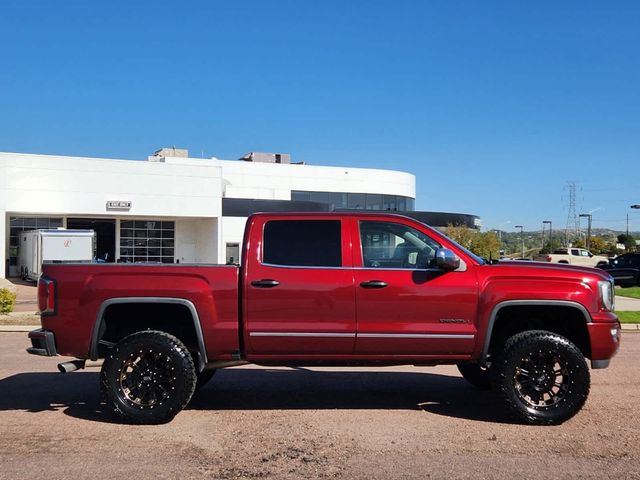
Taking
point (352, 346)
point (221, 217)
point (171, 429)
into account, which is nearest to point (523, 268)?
point (352, 346)

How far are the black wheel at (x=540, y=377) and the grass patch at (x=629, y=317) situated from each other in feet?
34.1

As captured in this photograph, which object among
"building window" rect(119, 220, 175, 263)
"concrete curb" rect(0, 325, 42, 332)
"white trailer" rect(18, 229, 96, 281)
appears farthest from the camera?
"building window" rect(119, 220, 175, 263)

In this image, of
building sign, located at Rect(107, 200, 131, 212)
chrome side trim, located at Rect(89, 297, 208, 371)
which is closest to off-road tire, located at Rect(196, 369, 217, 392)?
chrome side trim, located at Rect(89, 297, 208, 371)

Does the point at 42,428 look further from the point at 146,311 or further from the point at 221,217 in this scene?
the point at 221,217

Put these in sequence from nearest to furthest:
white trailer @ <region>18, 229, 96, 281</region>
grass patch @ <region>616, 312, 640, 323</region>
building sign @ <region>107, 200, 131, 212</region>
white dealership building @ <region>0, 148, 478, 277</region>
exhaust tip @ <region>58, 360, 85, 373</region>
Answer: exhaust tip @ <region>58, 360, 85, 373</region>, grass patch @ <region>616, 312, 640, 323</region>, white trailer @ <region>18, 229, 96, 281</region>, white dealership building @ <region>0, 148, 478, 277</region>, building sign @ <region>107, 200, 131, 212</region>

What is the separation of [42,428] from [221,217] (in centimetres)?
3481

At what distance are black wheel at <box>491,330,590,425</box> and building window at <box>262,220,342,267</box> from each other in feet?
6.15

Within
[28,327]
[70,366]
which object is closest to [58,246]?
[28,327]

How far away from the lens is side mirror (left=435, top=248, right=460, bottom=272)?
19.7 ft

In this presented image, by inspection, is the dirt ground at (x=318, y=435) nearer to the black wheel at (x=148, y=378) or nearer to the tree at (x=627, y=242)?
the black wheel at (x=148, y=378)

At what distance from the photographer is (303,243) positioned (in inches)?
251

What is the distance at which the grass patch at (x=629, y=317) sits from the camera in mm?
15483

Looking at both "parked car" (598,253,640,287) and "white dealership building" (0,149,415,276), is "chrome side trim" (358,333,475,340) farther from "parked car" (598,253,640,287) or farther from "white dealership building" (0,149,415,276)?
"white dealership building" (0,149,415,276)

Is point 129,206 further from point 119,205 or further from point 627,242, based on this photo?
point 627,242
